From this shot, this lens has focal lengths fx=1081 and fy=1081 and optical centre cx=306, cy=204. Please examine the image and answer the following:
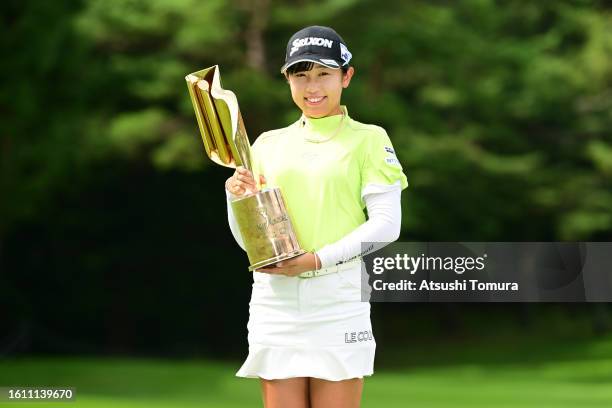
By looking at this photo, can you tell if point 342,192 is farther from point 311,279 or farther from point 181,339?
point 181,339

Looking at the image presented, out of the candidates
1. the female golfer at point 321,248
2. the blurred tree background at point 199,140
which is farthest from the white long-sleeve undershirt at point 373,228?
the blurred tree background at point 199,140

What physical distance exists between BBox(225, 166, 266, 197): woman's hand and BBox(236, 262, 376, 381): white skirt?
164mm

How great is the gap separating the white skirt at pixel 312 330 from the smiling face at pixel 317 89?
11.9 inches

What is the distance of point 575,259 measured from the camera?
8.99 feet

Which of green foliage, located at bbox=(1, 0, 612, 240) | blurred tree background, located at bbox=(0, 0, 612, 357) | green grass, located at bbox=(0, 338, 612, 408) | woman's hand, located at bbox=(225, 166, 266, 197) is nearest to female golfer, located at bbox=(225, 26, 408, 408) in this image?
woman's hand, located at bbox=(225, 166, 266, 197)

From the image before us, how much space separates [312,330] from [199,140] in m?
10.7

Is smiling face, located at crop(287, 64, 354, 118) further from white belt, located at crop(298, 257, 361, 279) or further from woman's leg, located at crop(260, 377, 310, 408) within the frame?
woman's leg, located at crop(260, 377, 310, 408)

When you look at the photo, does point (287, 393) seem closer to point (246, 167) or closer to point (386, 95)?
point (246, 167)

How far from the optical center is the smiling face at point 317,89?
201cm

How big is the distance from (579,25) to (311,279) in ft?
46.7

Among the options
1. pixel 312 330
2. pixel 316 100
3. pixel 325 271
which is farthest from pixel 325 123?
pixel 312 330

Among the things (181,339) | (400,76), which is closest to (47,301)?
(181,339)

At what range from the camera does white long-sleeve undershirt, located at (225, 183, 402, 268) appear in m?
1.92

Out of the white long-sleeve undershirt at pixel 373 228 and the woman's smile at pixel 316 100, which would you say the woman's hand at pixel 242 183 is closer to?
the white long-sleeve undershirt at pixel 373 228
